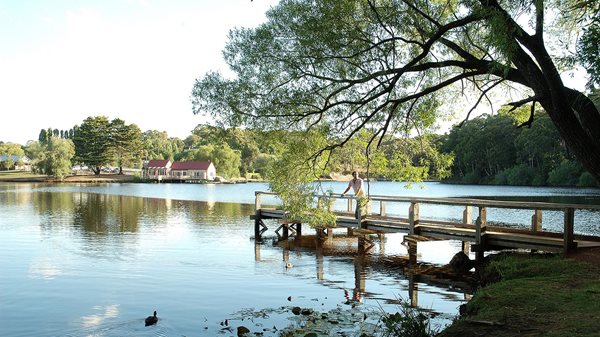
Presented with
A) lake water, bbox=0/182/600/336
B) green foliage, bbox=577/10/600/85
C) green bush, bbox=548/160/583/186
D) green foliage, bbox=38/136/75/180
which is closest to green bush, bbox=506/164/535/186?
green bush, bbox=548/160/583/186

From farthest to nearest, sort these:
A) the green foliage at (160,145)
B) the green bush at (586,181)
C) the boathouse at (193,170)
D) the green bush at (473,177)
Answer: the green foliage at (160,145), the boathouse at (193,170), the green bush at (473,177), the green bush at (586,181)

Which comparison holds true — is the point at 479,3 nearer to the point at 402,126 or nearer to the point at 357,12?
the point at 357,12

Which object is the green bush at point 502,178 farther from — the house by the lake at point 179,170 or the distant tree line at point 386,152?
the house by the lake at point 179,170

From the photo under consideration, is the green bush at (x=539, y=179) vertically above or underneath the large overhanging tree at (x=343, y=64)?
underneath

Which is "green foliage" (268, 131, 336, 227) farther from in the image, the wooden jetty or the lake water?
the lake water

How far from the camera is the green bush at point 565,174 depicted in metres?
71.4

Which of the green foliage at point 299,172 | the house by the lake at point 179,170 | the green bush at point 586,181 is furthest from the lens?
the house by the lake at point 179,170

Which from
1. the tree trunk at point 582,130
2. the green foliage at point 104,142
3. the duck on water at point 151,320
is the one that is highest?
the green foliage at point 104,142

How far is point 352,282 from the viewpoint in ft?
48.6

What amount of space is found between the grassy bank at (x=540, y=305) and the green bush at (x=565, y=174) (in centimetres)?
6656

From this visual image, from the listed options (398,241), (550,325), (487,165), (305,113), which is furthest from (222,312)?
(487,165)

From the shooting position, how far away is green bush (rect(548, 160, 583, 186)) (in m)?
71.4

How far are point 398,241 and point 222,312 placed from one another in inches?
534

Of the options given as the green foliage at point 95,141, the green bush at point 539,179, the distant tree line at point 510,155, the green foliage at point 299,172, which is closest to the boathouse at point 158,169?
the green foliage at point 95,141
